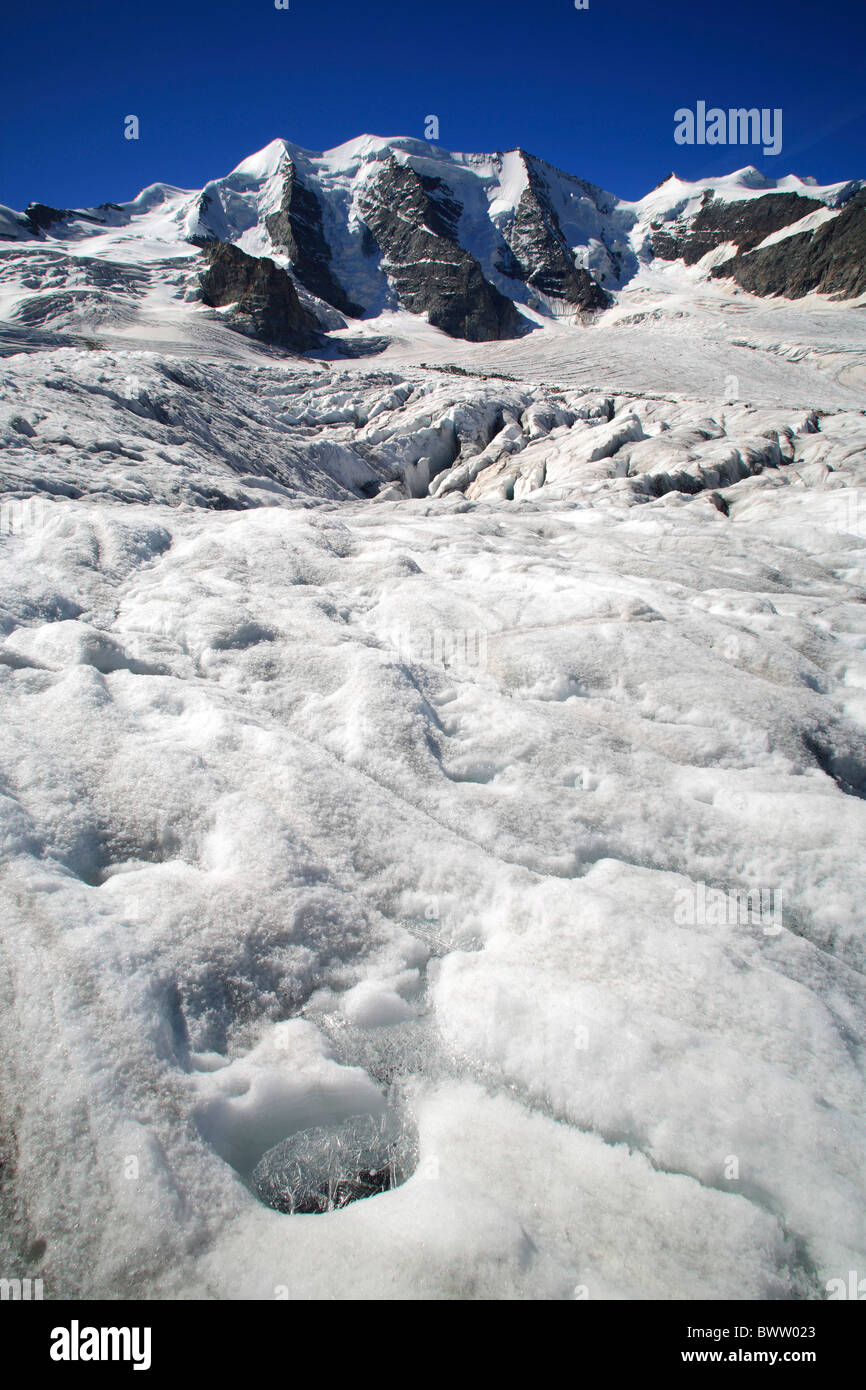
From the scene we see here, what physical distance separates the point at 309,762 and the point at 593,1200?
8.43ft

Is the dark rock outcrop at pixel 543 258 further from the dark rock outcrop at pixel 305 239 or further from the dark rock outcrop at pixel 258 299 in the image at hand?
the dark rock outcrop at pixel 258 299

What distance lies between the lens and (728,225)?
9738 cm

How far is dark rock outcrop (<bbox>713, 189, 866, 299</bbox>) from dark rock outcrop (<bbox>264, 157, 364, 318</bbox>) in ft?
189

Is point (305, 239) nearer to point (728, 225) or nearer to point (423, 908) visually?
point (728, 225)

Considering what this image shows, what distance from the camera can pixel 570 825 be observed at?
11.8ft

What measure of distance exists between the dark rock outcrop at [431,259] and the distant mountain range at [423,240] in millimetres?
245

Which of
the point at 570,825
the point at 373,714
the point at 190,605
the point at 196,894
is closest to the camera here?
the point at 196,894

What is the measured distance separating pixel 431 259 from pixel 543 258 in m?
19.7

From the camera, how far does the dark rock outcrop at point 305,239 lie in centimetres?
8494

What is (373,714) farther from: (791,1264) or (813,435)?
(813,435)

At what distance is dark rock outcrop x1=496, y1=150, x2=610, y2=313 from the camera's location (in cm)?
8669

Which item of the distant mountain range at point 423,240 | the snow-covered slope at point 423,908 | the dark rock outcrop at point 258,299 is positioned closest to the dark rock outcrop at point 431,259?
the distant mountain range at point 423,240

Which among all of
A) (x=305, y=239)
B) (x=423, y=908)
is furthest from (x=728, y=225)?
(x=423, y=908)
